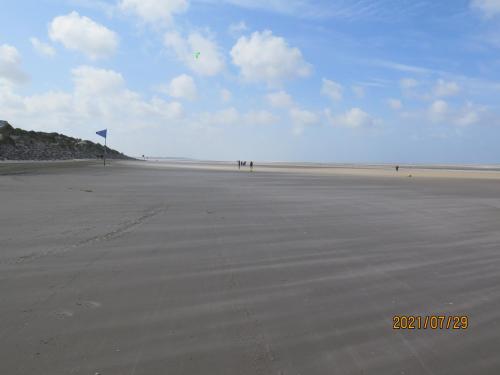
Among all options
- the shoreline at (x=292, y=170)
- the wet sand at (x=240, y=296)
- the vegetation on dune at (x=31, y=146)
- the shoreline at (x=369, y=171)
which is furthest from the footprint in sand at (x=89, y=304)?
the vegetation on dune at (x=31, y=146)

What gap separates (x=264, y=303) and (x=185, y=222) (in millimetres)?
4963

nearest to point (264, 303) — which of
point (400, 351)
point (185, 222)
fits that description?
point (400, 351)

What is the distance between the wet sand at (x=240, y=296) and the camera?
9.87 ft

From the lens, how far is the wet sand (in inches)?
118

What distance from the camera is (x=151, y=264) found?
5434 millimetres

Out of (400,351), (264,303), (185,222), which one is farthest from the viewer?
(185,222)

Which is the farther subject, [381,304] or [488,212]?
[488,212]

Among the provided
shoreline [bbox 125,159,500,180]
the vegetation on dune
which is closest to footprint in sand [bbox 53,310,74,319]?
shoreline [bbox 125,159,500,180]

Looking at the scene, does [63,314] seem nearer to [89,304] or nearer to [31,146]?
[89,304]

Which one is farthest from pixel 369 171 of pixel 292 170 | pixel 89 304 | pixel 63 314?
pixel 63 314

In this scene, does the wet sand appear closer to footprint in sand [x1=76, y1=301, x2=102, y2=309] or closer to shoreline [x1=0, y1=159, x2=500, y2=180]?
footprint in sand [x1=76, y1=301, x2=102, y2=309]

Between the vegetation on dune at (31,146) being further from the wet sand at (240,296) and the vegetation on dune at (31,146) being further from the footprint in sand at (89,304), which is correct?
the footprint in sand at (89,304)

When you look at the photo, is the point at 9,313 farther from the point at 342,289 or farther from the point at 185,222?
the point at 185,222

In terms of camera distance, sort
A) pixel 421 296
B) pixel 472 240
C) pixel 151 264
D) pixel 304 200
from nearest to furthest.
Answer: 1. pixel 421 296
2. pixel 151 264
3. pixel 472 240
4. pixel 304 200
